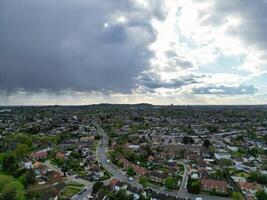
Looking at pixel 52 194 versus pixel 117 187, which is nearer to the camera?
pixel 52 194

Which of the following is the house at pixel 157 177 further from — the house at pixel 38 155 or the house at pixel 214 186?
the house at pixel 38 155

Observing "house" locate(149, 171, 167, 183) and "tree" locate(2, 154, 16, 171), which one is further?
"tree" locate(2, 154, 16, 171)

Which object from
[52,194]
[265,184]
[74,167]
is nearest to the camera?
[52,194]

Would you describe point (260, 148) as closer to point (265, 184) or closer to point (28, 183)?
point (265, 184)

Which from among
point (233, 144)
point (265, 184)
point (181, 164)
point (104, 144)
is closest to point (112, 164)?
point (181, 164)

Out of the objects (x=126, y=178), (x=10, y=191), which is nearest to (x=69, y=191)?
(x=10, y=191)

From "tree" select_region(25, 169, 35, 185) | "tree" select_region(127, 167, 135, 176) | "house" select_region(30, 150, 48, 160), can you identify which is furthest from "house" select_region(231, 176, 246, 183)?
"house" select_region(30, 150, 48, 160)

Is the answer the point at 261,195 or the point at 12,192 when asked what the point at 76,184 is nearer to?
the point at 12,192

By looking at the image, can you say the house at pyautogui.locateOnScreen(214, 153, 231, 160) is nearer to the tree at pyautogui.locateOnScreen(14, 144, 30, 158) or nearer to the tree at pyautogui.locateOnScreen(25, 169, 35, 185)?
the tree at pyautogui.locateOnScreen(25, 169, 35, 185)
